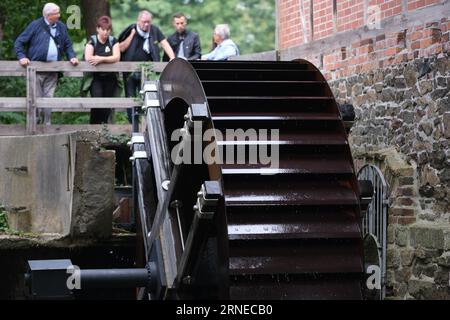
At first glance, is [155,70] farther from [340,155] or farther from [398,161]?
[340,155]

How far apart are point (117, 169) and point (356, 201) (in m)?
5.09

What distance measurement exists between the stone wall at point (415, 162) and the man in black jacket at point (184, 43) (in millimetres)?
3305

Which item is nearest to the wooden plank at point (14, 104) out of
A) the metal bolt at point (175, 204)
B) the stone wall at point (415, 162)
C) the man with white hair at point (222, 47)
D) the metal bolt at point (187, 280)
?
the man with white hair at point (222, 47)

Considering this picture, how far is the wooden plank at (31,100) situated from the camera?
13672 mm

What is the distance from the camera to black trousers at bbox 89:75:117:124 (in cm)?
1435

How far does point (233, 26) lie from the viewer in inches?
1323

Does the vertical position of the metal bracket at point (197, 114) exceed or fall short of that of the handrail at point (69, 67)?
it falls short

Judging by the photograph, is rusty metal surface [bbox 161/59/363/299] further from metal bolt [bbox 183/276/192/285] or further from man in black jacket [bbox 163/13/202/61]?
man in black jacket [bbox 163/13/202/61]

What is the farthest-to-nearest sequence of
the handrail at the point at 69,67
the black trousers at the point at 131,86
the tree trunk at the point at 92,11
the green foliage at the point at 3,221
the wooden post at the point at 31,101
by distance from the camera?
the tree trunk at the point at 92,11
the black trousers at the point at 131,86
the handrail at the point at 69,67
the wooden post at the point at 31,101
the green foliage at the point at 3,221

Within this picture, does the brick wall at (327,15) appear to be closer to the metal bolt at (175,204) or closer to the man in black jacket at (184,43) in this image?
the man in black jacket at (184,43)

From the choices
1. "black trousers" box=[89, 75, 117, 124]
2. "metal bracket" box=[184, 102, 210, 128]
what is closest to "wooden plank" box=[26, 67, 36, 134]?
"black trousers" box=[89, 75, 117, 124]

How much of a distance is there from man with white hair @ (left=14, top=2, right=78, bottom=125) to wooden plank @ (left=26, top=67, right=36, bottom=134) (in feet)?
0.48

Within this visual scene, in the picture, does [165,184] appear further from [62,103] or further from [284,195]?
[62,103]
